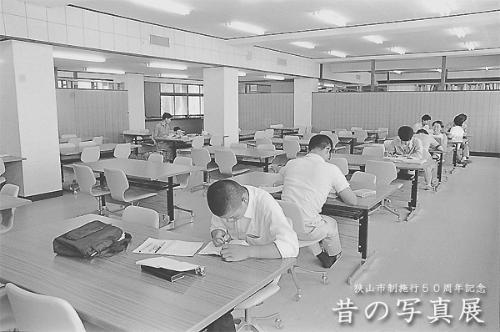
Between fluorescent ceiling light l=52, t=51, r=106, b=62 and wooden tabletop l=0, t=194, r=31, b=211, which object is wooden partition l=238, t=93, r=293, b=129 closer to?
fluorescent ceiling light l=52, t=51, r=106, b=62

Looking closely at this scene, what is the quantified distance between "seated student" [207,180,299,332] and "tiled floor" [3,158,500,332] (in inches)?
17.1

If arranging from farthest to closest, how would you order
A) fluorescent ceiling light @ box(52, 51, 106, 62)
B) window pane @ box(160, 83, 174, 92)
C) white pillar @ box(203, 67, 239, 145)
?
window pane @ box(160, 83, 174, 92), white pillar @ box(203, 67, 239, 145), fluorescent ceiling light @ box(52, 51, 106, 62)

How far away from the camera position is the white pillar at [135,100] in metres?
12.4

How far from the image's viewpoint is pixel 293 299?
3.03 metres

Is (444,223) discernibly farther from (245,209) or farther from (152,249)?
(152,249)

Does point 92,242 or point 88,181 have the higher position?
point 92,242

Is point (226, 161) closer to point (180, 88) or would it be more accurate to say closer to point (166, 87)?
point (166, 87)

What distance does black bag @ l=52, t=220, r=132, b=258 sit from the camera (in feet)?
6.86

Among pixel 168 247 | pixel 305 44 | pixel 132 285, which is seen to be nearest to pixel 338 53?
pixel 305 44

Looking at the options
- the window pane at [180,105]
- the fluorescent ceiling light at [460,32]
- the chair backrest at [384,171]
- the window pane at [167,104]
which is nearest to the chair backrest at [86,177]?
the chair backrest at [384,171]

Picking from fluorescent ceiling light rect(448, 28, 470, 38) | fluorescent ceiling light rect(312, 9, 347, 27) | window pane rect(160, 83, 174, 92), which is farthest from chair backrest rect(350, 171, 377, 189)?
window pane rect(160, 83, 174, 92)

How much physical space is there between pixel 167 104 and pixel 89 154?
995 cm

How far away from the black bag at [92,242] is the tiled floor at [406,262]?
24.0 inches

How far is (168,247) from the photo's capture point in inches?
89.0
